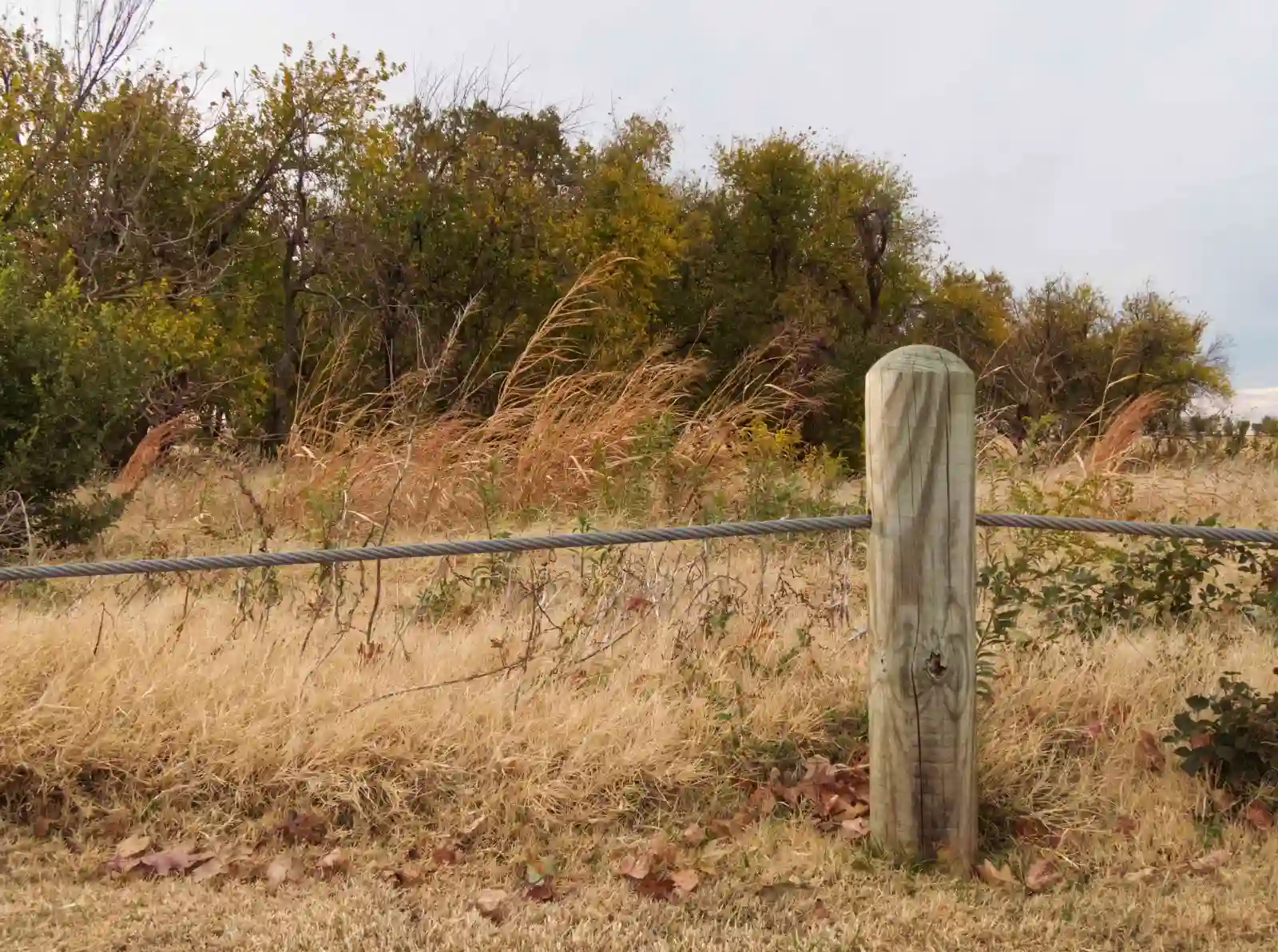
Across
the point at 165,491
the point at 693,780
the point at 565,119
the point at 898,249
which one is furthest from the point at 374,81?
the point at 693,780

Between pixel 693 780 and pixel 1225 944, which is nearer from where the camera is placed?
pixel 1225 944

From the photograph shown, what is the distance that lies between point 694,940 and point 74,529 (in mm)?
5650

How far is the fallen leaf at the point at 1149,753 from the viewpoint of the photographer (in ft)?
9.52

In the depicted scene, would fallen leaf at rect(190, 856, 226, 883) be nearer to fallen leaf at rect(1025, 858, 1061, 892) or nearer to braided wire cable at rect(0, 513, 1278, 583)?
braided wire cable at rect(0, 513, 1278, 583)

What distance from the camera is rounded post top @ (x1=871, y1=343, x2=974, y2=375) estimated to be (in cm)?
227

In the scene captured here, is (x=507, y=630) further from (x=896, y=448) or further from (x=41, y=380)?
(x=41, y=380)

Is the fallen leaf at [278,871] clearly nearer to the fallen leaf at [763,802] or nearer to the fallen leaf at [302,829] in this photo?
the fallen leaf at [302,829]

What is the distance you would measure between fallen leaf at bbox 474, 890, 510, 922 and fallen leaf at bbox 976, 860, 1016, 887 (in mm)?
1117

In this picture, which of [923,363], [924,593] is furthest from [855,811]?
[923,363]

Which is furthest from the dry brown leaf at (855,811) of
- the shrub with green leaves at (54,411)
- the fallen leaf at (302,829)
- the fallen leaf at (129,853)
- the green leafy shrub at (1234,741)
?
the shrub with green leaves at (54,411)

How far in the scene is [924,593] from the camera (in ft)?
7.52

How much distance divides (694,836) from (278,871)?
1.02 meters

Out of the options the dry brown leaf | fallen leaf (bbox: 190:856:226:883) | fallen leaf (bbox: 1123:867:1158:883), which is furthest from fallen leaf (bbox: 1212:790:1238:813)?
fallen leaf (bbox: 190:856:226:883)

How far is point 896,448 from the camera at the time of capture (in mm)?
2273
